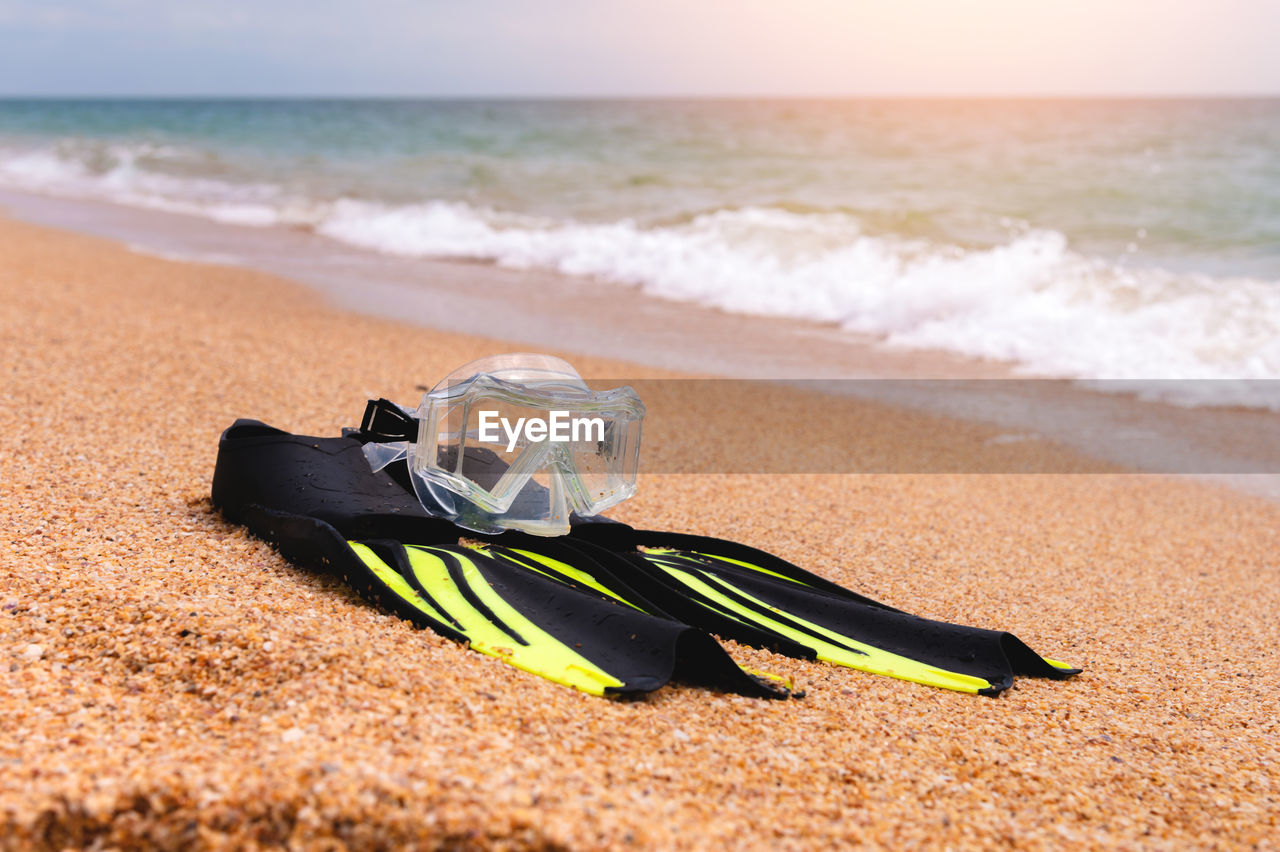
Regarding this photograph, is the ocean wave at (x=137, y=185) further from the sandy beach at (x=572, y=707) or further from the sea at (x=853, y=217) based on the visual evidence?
the sandy beach at (x=572, y=707)

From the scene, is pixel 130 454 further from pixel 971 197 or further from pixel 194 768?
pixel 971 197

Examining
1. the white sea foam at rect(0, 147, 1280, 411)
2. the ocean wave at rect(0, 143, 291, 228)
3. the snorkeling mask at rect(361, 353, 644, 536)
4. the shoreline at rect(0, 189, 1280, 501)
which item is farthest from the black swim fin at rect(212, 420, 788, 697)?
the ocean wave at rect(0, 143, 291, 228)

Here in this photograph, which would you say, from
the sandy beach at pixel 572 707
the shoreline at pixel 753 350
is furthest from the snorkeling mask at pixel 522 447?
the shoreline at pixel 753 350

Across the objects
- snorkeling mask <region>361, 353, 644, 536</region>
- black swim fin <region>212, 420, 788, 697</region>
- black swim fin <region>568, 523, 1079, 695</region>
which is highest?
snorkeling mask <region>361, 353, 644, 536</region>

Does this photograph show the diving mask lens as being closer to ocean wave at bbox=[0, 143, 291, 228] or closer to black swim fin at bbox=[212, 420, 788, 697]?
black swim fin at bbox=[212, 420, 788, 697]

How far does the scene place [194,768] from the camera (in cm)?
154

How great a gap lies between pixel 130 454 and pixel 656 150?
20361 millimetres

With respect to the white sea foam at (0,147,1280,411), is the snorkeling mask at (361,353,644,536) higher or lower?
lower

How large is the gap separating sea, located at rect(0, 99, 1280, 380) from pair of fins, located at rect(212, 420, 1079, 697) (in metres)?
5.34

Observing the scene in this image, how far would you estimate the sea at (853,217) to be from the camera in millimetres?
8453

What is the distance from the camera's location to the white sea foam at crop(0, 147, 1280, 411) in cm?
767

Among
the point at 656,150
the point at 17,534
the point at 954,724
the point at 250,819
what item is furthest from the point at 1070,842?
the point at 656,150

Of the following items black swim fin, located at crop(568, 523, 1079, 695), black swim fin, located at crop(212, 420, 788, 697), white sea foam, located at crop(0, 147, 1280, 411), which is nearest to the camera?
black swim fin, located at crop(212, 420, 788, 697)

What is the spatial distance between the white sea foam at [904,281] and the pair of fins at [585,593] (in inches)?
201
